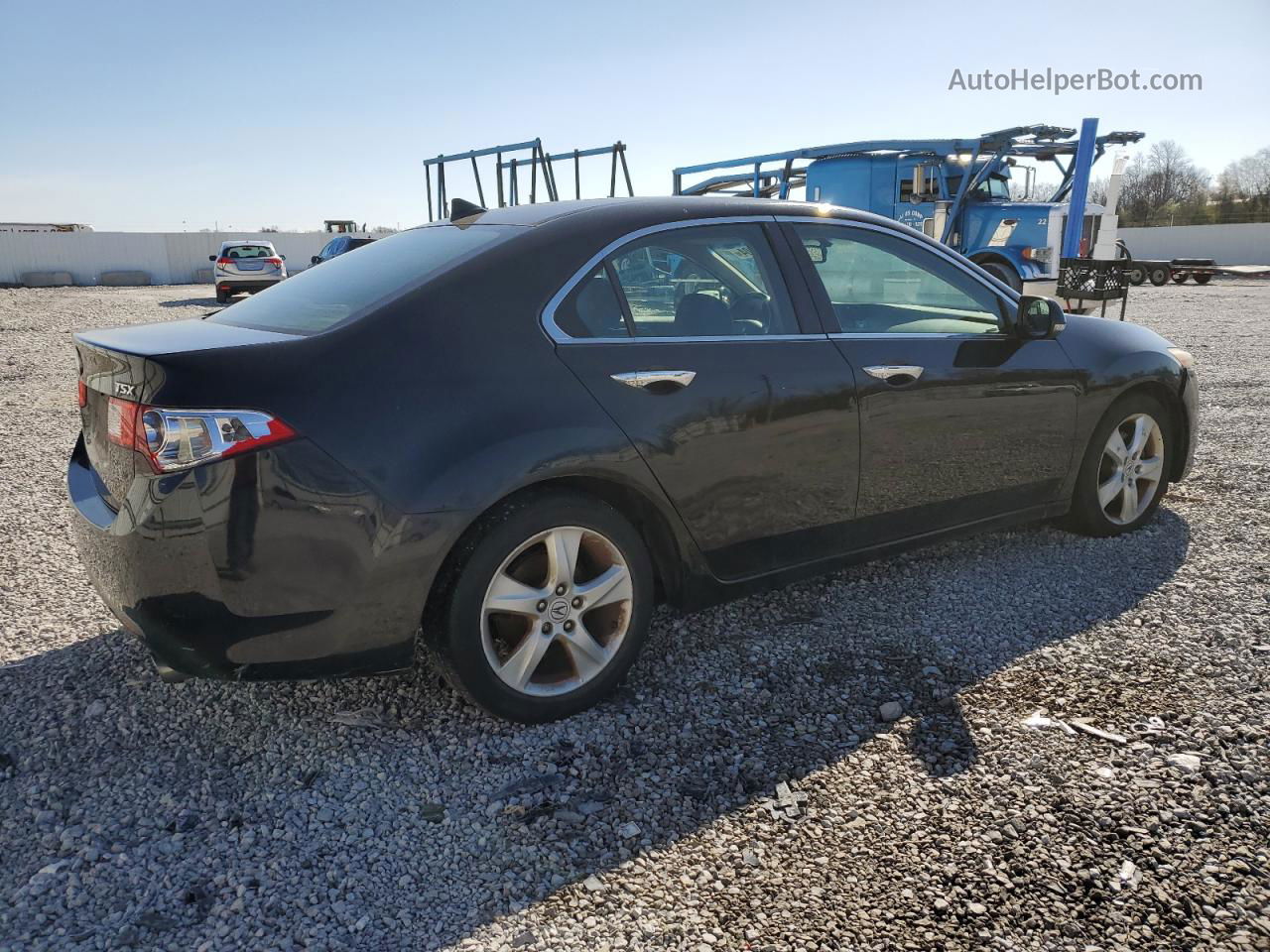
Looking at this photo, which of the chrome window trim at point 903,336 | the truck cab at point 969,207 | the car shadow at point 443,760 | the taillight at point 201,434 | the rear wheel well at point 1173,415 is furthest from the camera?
the truck cab at point 969,207

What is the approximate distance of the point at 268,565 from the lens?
253 cm

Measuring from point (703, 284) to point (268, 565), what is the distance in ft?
5.71

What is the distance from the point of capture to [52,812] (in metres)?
2.57

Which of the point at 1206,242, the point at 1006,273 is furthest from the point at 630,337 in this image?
the point at 1206,242

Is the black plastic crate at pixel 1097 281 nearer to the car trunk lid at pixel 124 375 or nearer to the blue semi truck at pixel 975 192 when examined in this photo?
the blue semi truck at pixel 975 192

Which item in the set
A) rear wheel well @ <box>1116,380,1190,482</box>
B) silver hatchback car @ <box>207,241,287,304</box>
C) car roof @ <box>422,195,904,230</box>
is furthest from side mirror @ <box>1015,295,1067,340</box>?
silver hatchback car @ <box>207,241,287,304</box>

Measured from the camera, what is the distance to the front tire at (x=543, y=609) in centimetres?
280

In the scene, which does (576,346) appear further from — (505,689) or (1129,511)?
(1129,511)

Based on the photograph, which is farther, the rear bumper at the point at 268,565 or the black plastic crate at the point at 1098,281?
the black plastic crate at the point at 1098,281

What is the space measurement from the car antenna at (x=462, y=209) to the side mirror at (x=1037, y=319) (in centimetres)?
231

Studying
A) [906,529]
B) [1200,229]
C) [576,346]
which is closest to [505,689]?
[576,346]

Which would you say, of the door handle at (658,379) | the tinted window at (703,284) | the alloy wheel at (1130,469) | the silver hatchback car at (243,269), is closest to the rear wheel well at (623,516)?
the door handle at (658,379)

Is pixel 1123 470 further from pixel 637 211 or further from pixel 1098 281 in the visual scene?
pixel 1098 281

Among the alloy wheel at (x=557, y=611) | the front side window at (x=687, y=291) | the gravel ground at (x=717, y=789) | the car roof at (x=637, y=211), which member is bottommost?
the gravel ground at (x=717, y=789)
